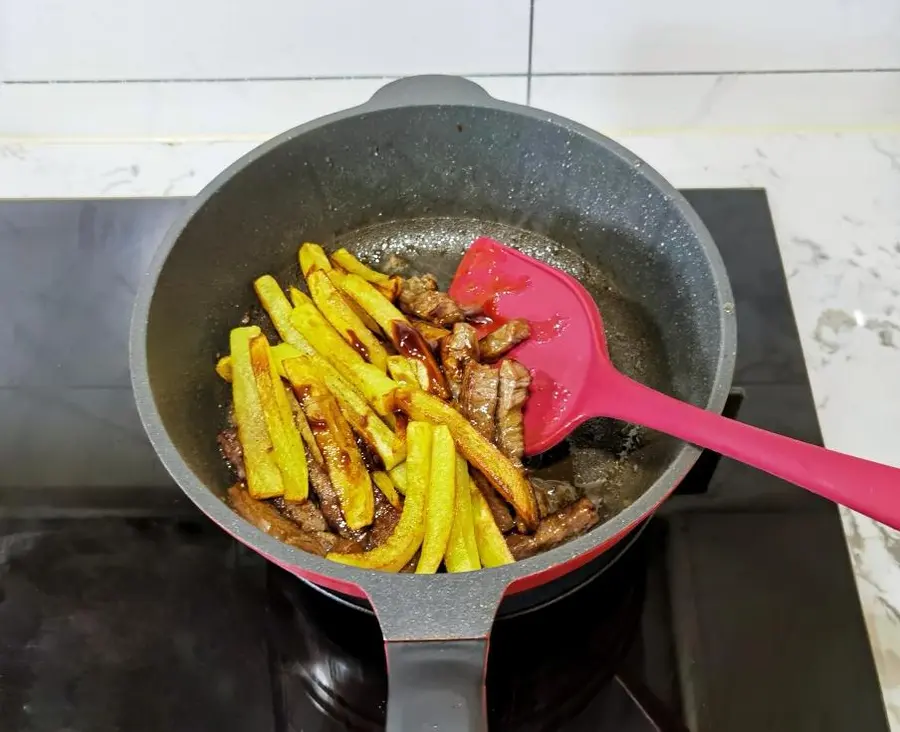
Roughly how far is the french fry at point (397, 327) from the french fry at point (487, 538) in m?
0.16

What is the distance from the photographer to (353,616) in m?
0.96

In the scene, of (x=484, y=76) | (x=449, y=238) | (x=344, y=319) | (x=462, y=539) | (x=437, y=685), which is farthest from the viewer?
(x=484, y=76)

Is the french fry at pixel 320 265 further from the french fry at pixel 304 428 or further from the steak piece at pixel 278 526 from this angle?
the steak piece at pixel 278 526

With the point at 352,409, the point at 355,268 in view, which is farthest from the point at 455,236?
the point at 352,409

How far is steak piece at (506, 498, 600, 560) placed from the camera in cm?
95

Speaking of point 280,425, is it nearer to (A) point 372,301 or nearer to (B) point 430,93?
(A) point 372,301

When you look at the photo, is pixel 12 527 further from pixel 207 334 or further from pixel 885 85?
pixel 885 85

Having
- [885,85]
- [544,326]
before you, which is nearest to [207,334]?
[544,326]

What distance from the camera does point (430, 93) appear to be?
3.69 feet

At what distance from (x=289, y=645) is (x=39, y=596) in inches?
12.2

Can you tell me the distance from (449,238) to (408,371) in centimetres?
32

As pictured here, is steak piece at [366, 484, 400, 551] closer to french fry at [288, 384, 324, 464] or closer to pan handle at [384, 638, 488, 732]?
french fry at [288, 384, 324, 464]

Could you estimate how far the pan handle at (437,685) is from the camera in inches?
26.3

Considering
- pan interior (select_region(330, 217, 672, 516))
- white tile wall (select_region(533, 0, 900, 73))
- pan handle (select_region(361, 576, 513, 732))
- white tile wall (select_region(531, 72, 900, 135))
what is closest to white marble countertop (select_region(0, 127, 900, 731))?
white tile wall (select_region(531, 72, 900, 135))
